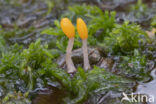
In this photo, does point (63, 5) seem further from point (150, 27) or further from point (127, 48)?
point (127, 48)

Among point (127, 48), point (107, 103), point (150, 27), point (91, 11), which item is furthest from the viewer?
point (91, 11)

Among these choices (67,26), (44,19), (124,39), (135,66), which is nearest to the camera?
(67,26)

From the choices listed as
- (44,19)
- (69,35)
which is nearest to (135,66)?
(69,35)

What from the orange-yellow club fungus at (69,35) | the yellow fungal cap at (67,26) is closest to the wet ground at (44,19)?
the orange-yellow club fungus at (69,35)

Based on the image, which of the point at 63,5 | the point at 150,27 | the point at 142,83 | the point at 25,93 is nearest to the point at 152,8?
the point at 150,27

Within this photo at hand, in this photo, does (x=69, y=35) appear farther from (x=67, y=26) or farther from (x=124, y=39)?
(x=124, y=39)

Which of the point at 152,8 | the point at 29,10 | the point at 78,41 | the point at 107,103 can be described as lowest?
the point at 107,103

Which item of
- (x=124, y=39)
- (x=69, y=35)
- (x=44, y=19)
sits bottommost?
(x=124, y=39)
